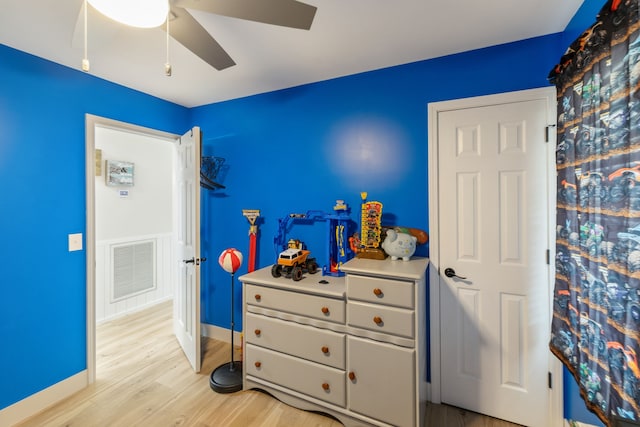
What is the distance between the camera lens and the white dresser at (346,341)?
167 cm

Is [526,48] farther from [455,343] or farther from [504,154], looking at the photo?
[455,343]

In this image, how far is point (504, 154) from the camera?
1882mm

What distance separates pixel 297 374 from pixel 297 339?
24 cm

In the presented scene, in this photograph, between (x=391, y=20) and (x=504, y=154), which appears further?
(x=504, y=154)

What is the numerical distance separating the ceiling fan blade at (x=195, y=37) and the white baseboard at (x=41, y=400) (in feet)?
8.38

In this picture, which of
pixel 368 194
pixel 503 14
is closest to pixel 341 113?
pixel 368 194

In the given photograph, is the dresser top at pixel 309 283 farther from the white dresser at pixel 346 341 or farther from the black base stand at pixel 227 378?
the black base stand at pixel 227 378

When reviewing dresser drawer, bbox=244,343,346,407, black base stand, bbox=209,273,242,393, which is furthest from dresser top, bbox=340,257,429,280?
black base stand, bbox=209,273,242,393

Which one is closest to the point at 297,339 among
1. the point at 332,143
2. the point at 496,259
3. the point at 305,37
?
the point at 496,259

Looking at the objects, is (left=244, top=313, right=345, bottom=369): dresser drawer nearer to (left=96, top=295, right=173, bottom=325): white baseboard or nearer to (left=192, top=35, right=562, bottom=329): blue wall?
(left=192, top=35, right=562, bottom=329): blue wall

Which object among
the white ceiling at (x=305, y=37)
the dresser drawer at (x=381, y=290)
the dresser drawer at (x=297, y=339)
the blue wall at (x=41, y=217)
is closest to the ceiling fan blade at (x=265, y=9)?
the white ceiling at (x=305, y=37)

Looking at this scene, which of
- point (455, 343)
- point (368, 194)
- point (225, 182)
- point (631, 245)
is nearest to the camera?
point (631, 245)

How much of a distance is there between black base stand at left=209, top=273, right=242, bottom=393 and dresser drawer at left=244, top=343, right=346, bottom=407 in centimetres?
15

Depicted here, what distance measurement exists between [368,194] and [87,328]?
8.26 feet
